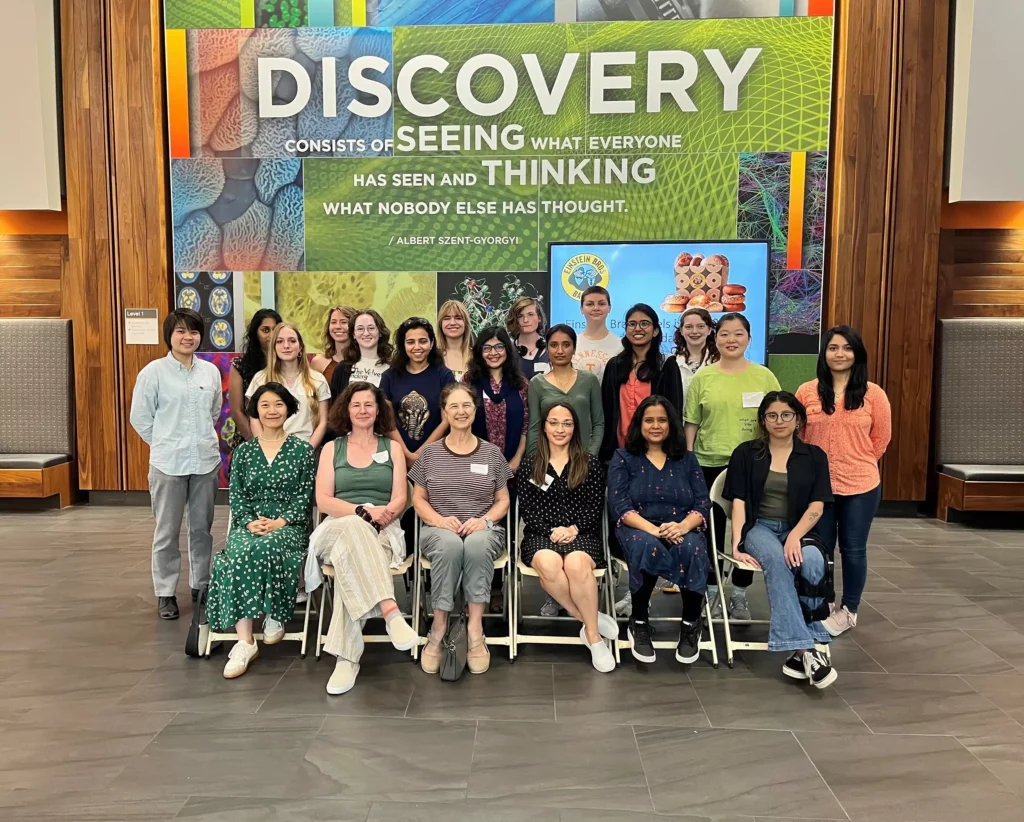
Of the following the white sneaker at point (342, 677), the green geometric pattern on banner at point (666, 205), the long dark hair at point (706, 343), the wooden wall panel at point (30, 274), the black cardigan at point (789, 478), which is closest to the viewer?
the white sneaker at point (342, 677)

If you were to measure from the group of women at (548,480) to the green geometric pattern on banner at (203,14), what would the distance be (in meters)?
3.41

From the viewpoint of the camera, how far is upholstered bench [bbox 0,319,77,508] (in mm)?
6555

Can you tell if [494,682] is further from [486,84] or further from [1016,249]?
[1016,249]

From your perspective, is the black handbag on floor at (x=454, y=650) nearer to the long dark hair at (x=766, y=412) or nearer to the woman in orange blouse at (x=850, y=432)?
the long dark hair at (x=766, y=412)

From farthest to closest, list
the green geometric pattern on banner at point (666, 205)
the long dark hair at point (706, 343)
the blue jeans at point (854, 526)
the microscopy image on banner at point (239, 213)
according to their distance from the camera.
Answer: the microscopy image on banner at point (239, 213), the green geometric pattern on banner at point (666, 205), the long dark hair at point (706, 343), the blue jeans at point (854, 526)

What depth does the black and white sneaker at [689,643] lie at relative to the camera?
136 inches

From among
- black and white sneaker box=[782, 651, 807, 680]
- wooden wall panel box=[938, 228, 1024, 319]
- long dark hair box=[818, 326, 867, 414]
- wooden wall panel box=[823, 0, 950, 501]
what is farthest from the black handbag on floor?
wooden wall panel box=[938, 228, 1024, 319]

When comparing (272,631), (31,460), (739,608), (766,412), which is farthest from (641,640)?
(31,460)

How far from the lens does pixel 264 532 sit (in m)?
3.53

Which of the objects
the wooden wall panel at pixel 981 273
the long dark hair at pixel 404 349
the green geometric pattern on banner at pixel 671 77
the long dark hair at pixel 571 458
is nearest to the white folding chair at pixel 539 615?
the long dark hair at pixel 571 458

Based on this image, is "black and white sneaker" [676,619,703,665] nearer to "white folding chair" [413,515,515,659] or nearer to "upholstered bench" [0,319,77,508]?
"white folding chair" [413,515,515,659]

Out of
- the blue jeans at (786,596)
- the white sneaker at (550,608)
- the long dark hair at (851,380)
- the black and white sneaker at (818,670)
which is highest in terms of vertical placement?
the long dark hair at (851,380)

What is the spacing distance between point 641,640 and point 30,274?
6.23m

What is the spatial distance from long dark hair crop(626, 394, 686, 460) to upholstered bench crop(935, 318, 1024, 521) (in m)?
3.63
